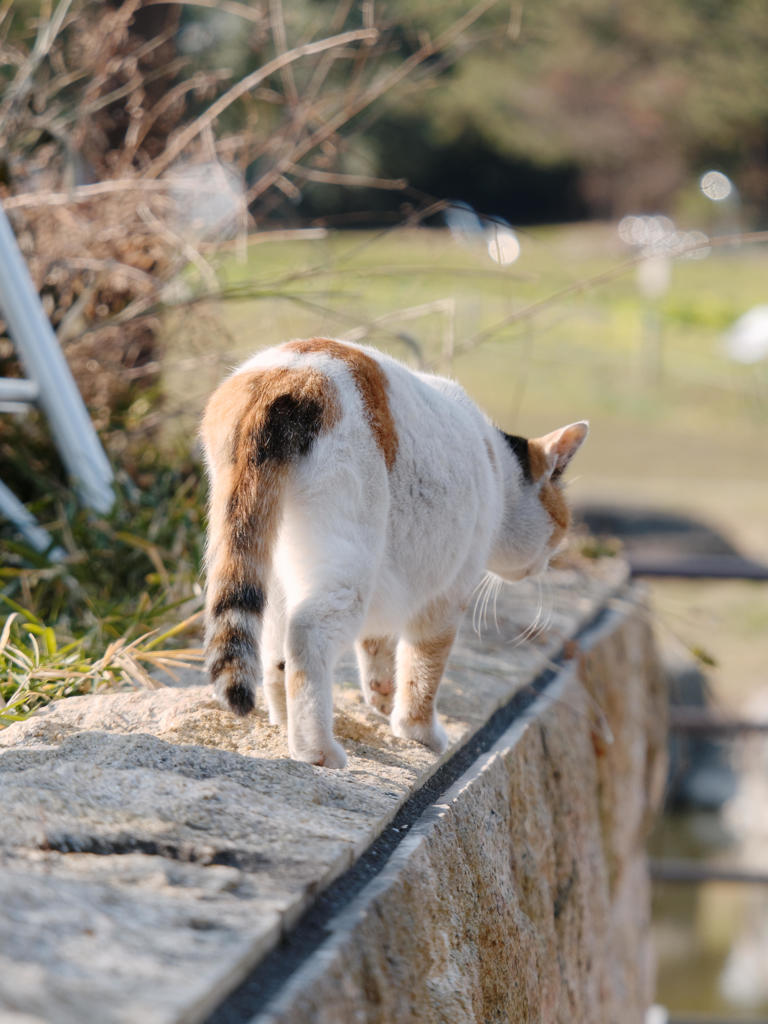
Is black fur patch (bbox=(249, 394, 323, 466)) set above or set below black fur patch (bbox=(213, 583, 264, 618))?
above

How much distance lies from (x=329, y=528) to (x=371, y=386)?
0.86 ft

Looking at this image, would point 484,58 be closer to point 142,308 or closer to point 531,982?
point 142,308

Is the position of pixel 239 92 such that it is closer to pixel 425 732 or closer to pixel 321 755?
pixel 425 732

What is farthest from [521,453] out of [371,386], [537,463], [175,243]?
[175,243]

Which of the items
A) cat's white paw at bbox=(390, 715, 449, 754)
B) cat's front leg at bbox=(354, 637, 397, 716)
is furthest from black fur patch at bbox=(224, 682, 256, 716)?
cat's front leg at bbox=(354, 637, 397, 716)

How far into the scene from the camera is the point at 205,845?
4.09 feet

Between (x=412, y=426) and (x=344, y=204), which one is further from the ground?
(x=412, y=426)

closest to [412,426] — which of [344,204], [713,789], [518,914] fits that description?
[518,914]

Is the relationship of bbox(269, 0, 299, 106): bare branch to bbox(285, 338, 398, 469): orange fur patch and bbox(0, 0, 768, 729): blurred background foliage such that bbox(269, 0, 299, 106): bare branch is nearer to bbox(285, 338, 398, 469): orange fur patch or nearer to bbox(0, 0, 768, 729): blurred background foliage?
bbox(0, 0, 768, 729): blurred background foliage

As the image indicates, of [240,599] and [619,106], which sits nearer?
[240,599]

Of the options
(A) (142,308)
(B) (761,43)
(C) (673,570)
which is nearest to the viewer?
(A) (142,308)

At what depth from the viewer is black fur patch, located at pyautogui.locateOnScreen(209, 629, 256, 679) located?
1488 millimetres

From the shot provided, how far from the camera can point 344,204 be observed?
2100 cm

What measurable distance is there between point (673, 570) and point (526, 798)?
2.24 m
